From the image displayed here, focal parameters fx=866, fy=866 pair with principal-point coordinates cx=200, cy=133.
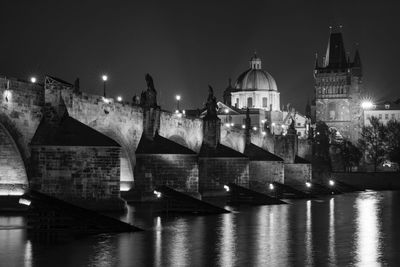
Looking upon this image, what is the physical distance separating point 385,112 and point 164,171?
148515 millimetres

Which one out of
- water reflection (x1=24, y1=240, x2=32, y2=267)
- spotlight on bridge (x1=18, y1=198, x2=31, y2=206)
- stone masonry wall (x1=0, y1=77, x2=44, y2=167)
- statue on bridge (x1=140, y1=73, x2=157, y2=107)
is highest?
statue on bridge (x1=140, y1=73, x2=157, y2=107)

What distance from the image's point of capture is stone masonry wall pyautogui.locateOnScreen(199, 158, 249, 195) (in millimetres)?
63344

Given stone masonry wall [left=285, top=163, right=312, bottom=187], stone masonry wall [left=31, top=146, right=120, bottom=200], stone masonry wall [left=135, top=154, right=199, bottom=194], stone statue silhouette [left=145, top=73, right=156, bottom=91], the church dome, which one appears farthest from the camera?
the church dome

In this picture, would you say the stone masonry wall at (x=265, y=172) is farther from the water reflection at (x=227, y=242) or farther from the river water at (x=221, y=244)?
the water reflection at (x=227, y=242)

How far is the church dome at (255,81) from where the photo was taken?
7126 inches

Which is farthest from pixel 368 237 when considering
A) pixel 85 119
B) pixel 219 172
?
pixel 219 172

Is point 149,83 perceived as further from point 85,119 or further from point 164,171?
point 85,119

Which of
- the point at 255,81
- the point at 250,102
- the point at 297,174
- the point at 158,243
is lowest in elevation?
the point at 158,243

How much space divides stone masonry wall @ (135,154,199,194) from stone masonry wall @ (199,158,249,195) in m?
8.68

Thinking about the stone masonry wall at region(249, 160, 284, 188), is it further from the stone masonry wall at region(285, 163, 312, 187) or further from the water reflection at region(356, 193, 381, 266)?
the water reflection at region(356, 193, 381, 266)

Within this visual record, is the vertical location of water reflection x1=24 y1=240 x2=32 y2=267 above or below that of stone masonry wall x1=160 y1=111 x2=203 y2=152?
below

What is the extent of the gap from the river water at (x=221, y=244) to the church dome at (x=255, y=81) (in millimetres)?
135616

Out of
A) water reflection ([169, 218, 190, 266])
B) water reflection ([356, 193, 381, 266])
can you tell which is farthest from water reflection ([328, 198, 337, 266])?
water reflection ([169, 218, 190, 266])

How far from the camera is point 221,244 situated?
105 ft
